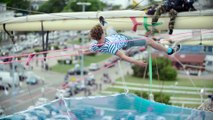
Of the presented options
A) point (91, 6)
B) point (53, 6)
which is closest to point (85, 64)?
point (91, 6)

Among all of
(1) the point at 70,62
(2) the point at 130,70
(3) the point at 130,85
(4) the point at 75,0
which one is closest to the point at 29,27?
(3) the point at 130,85

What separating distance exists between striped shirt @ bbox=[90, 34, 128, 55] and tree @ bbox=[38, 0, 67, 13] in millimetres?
19203

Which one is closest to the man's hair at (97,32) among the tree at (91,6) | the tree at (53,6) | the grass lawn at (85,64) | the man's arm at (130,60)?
the man's arm at (130,60)

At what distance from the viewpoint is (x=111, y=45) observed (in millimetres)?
2928

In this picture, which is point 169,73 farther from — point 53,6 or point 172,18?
point 172,18

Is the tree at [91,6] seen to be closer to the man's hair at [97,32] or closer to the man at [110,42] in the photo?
the man at [110,42]

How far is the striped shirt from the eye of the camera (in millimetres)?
2928

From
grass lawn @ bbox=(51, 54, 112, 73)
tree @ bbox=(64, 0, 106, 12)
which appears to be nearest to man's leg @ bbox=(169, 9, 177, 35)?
grass lawn @ bbox=(51, 54, 112, 73)

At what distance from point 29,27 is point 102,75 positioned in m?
11.4

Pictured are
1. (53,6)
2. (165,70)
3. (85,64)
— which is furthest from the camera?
(53,6)

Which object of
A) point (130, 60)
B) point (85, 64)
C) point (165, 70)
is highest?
point (130, 60)

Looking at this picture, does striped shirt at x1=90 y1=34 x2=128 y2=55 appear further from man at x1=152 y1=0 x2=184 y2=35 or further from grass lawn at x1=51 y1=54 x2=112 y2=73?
grass lawn at x1=51 y1=54 x2=112 y2=73

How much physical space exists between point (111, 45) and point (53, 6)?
20.7 m

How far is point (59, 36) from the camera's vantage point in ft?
75.4
